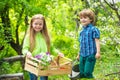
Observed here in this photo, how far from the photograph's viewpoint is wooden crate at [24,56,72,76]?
15.6 ft

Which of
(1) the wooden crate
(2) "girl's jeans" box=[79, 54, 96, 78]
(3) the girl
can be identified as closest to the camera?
(1) the wooden crate

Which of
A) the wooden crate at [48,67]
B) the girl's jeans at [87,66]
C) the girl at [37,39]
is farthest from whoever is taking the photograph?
the girl's jeans at [87,66]

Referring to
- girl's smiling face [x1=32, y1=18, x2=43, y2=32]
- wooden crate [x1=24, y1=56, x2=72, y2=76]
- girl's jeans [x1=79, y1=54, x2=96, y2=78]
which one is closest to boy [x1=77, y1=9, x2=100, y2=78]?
girl's jeans [x1=79, y1=54, x2=96, y2=78]

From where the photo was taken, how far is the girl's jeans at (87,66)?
537 centimetres

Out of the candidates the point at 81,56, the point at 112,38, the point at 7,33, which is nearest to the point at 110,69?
the point at 112,38

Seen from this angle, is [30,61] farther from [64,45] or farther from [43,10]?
[64,45]

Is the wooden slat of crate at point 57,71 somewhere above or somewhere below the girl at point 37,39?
below

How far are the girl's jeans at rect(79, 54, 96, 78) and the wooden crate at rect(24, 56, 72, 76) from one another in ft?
1.42

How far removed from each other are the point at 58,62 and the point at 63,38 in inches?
244

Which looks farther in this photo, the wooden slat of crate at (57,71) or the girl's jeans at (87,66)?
the girl's jeans at (87,66)

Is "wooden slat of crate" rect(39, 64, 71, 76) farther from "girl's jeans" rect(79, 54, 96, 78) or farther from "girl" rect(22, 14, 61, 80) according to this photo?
"girl's jeans" rect(79, 54, 96, 78)

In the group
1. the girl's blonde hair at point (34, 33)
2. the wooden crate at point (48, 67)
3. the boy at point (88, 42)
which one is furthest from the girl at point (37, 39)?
the boy at point (88, 42)

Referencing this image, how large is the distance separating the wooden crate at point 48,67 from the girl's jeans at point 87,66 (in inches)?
17.0

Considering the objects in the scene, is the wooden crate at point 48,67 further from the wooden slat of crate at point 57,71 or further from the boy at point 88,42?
the boy at point 88,42
